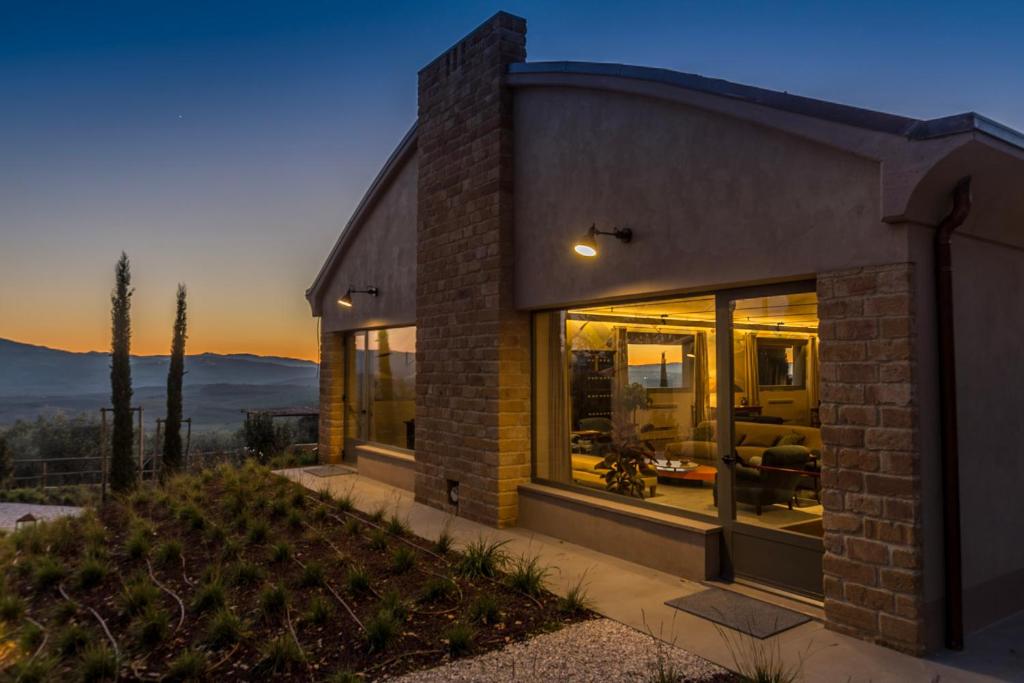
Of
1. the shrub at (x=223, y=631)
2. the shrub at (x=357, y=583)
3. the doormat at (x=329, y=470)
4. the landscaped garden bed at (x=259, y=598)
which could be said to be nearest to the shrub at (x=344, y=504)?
the landscaped garden bed at (x=259, y=598)

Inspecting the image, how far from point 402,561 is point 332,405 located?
7033 mm

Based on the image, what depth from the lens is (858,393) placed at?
421 cm

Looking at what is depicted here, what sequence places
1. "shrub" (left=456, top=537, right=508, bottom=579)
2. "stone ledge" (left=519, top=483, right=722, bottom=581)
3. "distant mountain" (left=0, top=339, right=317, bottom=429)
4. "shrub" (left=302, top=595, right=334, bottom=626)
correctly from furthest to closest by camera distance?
"distant mountain" (left=0, top=339, right=317, bottom=429) < "shrub" (left=456, top=537, right=508, bottom=579) < "stone ledge" (left=519, top=483, right=722, bottom=581) < "shrub" (left=302, top=595, right=334, bottom=626)

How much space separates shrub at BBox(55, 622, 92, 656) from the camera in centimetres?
463

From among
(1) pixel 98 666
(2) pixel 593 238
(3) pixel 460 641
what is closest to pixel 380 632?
(3) pixel 460 641

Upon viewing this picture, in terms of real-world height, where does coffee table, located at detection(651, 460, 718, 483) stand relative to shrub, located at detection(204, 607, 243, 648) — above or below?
above

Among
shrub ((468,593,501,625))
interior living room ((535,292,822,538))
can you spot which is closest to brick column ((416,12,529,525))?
interior living room ((535,292,822,538))

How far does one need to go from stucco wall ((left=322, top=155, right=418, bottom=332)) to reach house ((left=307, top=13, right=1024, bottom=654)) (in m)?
0.96

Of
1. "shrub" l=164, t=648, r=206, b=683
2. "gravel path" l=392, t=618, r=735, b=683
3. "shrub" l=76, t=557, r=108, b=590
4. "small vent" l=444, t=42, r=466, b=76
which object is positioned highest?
"small vent" l=444, t=42, r=466, b=76

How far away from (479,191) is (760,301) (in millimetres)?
3890

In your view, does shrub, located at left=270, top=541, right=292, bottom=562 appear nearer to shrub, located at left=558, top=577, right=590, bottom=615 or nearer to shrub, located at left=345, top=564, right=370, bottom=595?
shrub, located at left=345, top=564, right=370, bottom=595

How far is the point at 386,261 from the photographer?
10.7 meters

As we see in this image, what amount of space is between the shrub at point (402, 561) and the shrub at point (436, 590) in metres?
0.65

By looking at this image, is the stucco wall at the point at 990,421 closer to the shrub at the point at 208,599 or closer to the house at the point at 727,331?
the house at the point at 727,331
